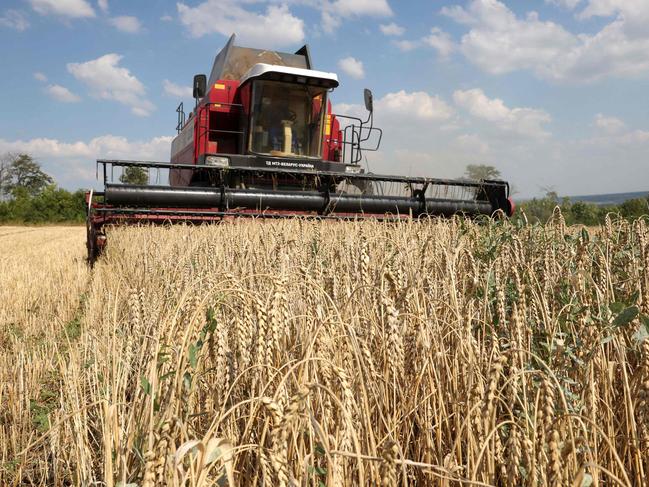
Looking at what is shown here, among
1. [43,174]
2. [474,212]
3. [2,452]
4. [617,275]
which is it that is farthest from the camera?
A: [43,174]

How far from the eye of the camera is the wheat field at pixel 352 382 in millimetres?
984

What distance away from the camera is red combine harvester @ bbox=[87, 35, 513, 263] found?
6.73 meters

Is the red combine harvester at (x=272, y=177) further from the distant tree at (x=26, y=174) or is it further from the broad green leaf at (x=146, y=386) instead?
the distant tree at (x=26, y=174)

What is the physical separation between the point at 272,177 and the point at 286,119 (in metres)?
1.46

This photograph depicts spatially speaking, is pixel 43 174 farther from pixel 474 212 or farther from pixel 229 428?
pixel 229 428

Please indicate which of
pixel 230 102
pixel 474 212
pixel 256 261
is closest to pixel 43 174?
pixel 230 102

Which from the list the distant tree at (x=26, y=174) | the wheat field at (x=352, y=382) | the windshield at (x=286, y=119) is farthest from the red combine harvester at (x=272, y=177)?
the distant tree at (x=26, y=174)

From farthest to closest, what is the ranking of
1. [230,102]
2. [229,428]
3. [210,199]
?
[230,102] < [210,199] < [229,428]

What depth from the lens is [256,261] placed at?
312cm

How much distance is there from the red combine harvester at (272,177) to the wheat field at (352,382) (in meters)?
3.24

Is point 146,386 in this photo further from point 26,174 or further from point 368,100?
point 26,174

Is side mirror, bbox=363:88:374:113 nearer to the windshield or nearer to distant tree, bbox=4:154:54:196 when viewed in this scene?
the windshield

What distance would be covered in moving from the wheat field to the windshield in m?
5.21

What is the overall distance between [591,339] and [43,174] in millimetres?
52021
